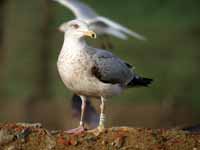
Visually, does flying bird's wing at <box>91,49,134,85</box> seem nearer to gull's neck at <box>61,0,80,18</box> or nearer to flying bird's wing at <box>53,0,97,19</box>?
flying bird's wing at <box>53,0,97,19</box>

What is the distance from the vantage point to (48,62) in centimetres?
2305

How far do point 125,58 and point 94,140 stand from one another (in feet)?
45.9

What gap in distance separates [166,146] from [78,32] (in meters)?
1.63

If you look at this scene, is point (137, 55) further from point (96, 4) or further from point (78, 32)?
point (78, 32)

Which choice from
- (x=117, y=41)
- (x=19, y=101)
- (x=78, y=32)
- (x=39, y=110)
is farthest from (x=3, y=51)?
(x=78, y=32)

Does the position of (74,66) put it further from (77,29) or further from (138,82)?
(138,82)

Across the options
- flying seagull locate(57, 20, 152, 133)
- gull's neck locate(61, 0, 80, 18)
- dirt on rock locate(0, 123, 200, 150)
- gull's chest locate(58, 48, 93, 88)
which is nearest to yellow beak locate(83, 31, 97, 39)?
flying seagull locate(57, 20, 152, 133)

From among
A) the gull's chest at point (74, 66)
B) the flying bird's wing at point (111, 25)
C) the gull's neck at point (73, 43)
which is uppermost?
the flying bird's wing at point (111, 25)

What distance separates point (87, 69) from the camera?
11.5 m

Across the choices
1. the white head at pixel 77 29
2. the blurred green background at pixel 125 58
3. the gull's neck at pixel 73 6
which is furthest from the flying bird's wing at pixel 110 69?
the gull's neck at pixel 73 6

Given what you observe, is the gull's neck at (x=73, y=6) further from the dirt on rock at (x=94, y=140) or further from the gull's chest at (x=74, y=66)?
the dirt on rock at (x=94, y=140)

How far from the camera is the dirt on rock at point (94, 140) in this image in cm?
1048

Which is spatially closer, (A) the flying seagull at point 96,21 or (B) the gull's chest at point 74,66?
(B) the gull's chest at point 74,66

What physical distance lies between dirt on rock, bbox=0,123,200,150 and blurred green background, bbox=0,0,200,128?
816cm
